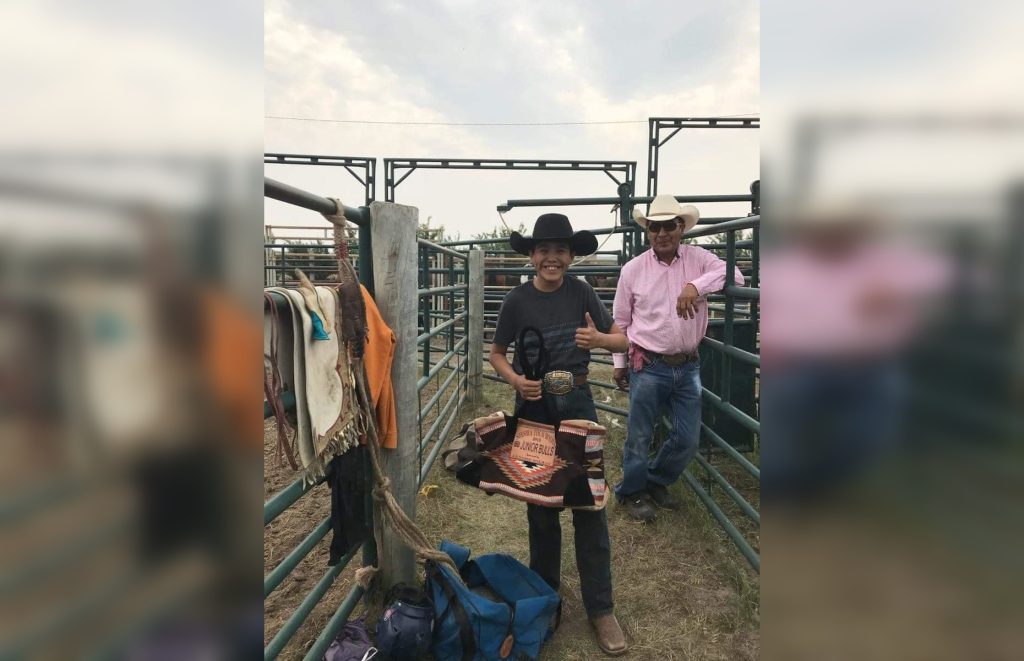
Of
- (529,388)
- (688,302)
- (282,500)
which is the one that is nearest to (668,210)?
(688,302)

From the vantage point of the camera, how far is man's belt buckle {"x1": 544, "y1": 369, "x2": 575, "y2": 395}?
7.04 ft

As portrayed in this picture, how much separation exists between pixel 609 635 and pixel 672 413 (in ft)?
4.07

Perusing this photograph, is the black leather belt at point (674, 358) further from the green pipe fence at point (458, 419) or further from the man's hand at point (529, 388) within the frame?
the man's hand at point (529, 388)

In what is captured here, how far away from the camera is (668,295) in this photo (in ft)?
9.50

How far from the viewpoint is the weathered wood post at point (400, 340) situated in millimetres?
2119

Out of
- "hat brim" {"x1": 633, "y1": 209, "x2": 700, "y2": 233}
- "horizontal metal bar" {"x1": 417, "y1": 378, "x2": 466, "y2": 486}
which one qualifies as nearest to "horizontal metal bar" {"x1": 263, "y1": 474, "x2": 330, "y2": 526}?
"horizontal metal bar" {"x1": 417, "y1": 378, "x2": 466, "y2": 486}

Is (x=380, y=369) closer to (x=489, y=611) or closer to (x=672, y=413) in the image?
(x=489, y=611)

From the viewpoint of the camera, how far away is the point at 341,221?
1685 millimetres

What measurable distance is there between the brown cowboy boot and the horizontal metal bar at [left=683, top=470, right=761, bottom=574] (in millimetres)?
606
